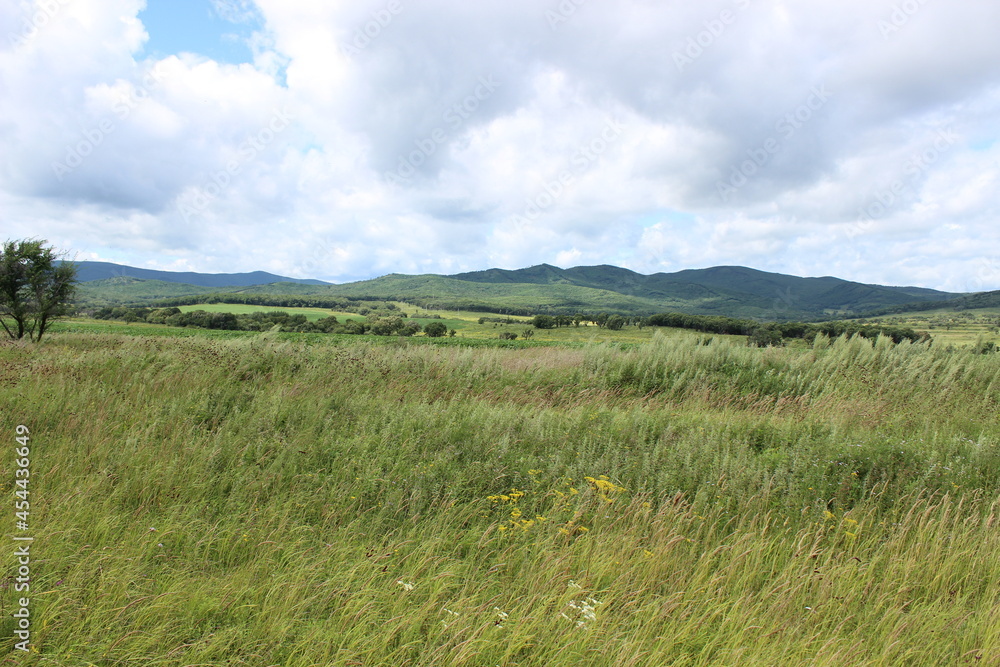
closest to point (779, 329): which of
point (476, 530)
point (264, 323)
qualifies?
point (476, 530)

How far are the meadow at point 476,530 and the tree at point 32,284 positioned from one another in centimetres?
2346

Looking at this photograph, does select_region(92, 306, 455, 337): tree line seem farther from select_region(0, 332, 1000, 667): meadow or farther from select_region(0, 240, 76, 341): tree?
select_region(0, 332, 1000, 667): meadow

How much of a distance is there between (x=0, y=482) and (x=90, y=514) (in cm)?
121

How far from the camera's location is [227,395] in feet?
23.6

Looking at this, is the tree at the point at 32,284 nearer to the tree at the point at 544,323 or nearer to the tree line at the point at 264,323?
the tree line at the point at 264,323

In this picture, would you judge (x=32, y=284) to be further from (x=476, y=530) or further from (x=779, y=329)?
(x=779, y=329)

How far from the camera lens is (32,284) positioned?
82.5ft

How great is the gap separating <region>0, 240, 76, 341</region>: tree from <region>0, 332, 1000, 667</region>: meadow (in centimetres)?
2346

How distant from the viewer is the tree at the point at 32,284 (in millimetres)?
24562

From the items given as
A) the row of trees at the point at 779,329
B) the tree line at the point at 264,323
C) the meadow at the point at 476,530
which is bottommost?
the tree line at the point at 264,323

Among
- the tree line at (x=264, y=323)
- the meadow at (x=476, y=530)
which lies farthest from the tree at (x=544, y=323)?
the meadow at (x=476, y=530)

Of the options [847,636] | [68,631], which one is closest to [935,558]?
[847,636]

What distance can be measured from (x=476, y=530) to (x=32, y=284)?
33334 millimetres

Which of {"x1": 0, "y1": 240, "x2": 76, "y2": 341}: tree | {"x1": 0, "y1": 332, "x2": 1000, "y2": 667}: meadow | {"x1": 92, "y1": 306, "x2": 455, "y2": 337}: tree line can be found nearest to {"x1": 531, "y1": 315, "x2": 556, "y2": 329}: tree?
{"x1": 92, "y1": 306, "x2": 455, "y2": 337}: tree line
